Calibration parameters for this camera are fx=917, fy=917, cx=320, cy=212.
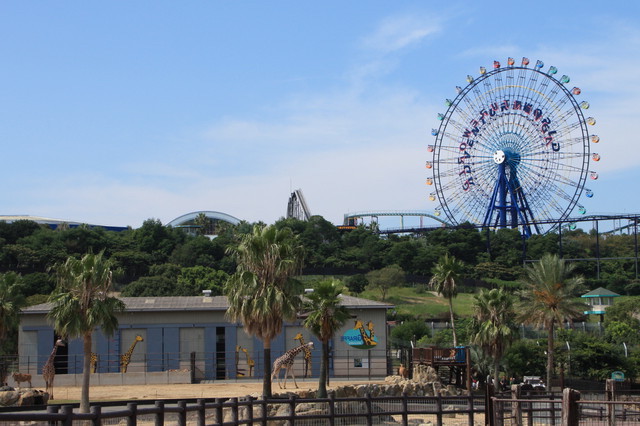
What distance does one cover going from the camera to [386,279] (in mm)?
127500

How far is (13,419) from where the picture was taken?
39.9 ft

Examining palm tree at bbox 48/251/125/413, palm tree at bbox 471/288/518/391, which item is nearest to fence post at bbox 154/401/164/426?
palm tree at bbox 48/251/125/413

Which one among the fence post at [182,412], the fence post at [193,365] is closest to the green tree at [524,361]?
the fence post at [193,365]

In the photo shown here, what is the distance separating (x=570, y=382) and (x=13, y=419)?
1959 inches

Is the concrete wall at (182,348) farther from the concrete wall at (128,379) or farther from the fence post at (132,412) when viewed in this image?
the fence post at (132,412)

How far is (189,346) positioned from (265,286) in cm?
1582

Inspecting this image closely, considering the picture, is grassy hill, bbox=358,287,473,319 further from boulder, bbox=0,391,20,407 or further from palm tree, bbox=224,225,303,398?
boulder, bbox=0,391,20,407

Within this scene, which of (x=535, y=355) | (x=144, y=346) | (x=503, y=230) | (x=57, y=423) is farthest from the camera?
(x=503, y=230)

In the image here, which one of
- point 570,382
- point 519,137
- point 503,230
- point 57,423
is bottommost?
point 570,382

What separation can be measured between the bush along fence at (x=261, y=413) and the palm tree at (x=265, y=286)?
6.20 metres

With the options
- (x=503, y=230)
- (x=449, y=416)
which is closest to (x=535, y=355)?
(x=449, y=416)

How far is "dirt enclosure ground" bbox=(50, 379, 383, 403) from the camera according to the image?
44562 millimetres

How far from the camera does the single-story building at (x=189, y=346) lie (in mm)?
54438

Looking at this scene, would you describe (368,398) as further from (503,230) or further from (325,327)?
(503,230)
